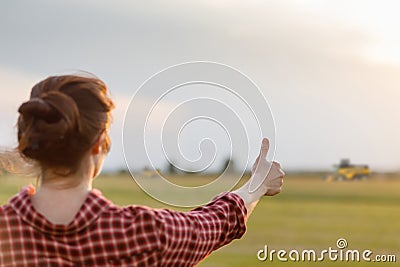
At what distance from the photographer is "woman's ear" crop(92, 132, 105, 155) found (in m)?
0.93

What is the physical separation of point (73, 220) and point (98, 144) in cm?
10

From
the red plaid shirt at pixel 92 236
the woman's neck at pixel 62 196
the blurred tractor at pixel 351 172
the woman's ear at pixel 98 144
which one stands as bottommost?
the blurred tractor at pixel 351 172

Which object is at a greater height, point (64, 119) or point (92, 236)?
point (64, 119)

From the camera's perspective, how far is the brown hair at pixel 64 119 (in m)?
0.91

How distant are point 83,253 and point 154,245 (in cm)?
9

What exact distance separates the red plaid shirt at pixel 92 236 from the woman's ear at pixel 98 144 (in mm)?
52

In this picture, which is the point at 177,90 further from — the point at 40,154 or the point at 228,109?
the point at 40,154

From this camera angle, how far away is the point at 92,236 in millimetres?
920

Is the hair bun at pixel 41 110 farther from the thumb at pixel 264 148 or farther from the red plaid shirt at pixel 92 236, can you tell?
the thumb at pixel 264 148

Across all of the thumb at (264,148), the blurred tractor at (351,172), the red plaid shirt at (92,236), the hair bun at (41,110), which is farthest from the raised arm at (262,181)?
the blurred tractor at (351,172)
